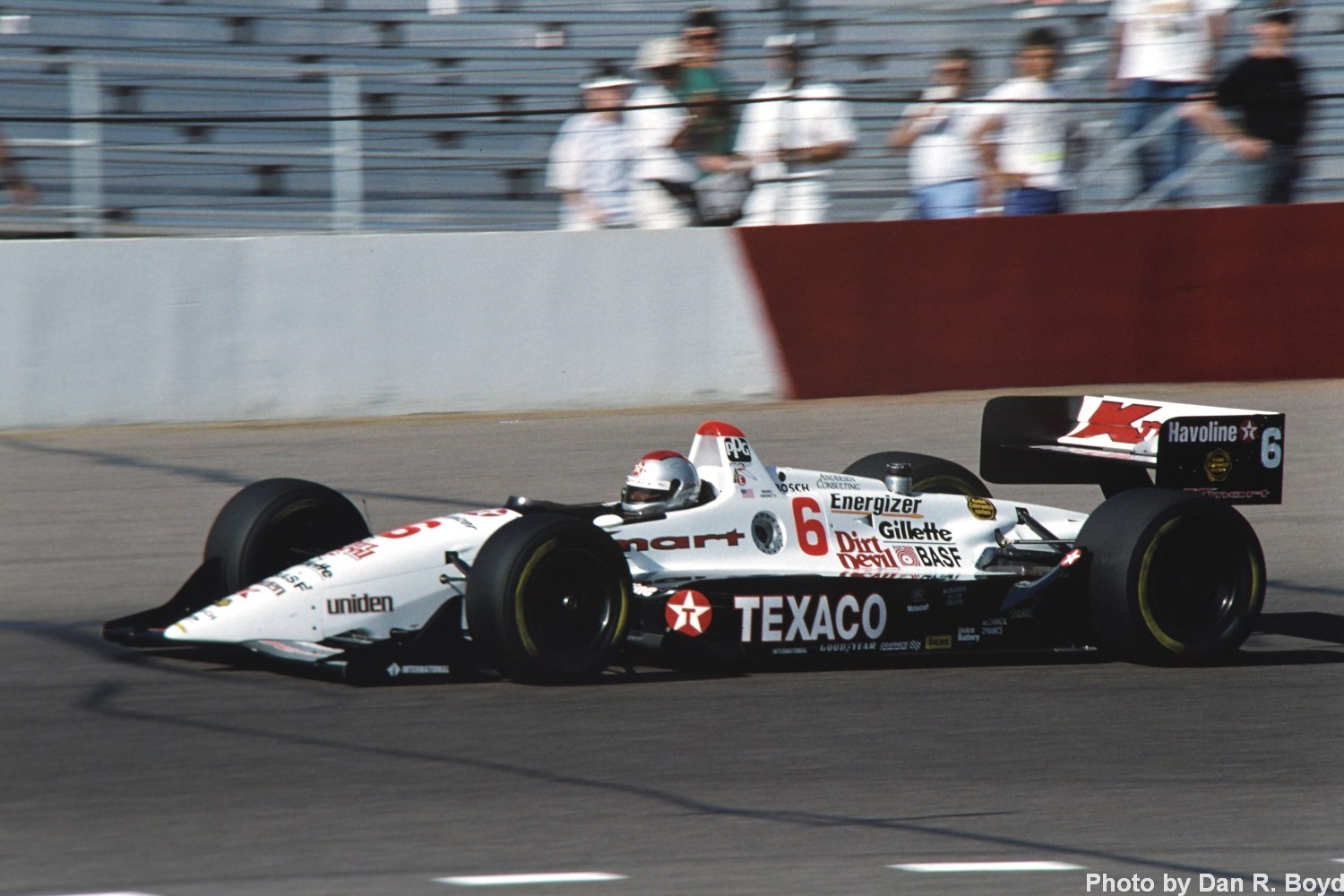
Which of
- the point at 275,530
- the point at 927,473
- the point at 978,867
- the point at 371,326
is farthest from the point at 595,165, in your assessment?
the point at 978,867

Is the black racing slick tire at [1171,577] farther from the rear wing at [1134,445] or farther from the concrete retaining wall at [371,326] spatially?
the concrete retaining wall at [371,326]

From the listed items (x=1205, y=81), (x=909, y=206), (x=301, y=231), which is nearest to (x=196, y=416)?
(x=301, y=231)

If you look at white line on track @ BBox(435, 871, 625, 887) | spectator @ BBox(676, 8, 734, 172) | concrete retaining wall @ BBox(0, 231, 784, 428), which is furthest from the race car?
spectator @ BBox(676, 8, 734, 172)

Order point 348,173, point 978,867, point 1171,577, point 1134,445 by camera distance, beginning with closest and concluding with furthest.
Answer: point 978,867
point 1171,577
point 1134,445
point 348,173

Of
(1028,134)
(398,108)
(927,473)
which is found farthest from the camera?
(398,108)

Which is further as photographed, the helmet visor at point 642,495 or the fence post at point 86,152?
the fence post at point 86,152

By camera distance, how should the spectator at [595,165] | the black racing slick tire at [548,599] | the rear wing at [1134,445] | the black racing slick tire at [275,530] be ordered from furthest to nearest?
the spectator at [595,165]
the rear wing at [1134,445]
the black racing slick tire at [275,530]
the black racing slick tire at [548,599]

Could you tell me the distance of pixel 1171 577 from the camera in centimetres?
643

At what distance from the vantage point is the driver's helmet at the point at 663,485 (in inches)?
244

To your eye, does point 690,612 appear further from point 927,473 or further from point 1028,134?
point 1028,134

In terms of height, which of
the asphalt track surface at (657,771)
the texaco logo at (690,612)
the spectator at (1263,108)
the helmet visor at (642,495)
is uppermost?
the spectator at (1263,108)

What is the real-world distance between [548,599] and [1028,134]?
6055 mm

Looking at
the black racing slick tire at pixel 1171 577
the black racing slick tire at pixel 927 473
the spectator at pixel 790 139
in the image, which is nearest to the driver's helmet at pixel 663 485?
the black racing slick tire at pixel 927 473

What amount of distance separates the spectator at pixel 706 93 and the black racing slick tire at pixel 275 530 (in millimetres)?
4691
